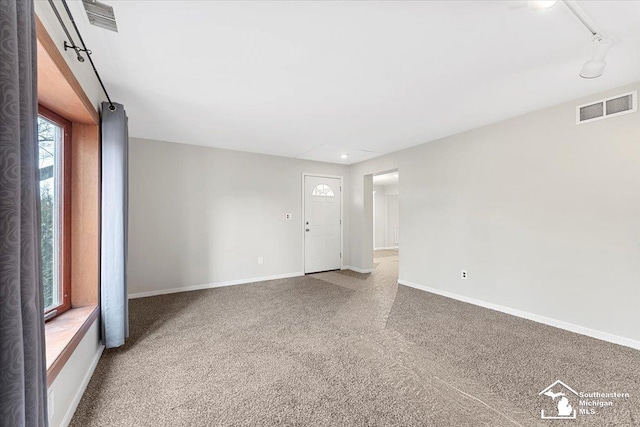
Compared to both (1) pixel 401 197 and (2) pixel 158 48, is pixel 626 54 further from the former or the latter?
(2) pixel 158 48

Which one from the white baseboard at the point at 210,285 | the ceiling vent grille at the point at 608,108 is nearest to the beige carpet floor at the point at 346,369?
the white baseboard at the point at 210,285

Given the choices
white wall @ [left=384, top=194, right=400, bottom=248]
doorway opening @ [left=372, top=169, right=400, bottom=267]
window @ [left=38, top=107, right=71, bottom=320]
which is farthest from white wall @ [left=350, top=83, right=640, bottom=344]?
white wall @ [left=384, top=194, right=400, bottom=248]

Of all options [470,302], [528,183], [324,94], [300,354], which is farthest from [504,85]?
[300,354]

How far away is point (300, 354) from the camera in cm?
241

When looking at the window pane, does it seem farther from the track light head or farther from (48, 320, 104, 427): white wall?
the track light head

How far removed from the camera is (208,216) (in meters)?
4.62

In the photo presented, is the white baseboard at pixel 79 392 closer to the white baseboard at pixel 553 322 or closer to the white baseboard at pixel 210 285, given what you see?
the white baseboard at pixel 210 285

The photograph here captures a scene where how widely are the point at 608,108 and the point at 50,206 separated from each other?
16.3 ft

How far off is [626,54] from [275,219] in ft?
15.4

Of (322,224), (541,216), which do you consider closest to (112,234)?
(322,224)

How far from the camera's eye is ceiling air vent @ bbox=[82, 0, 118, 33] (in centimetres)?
157

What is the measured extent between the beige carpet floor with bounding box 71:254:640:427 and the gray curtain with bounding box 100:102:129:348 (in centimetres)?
28

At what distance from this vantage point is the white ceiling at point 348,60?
167 cm

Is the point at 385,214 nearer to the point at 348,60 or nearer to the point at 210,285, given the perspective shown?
the point at 210,285
